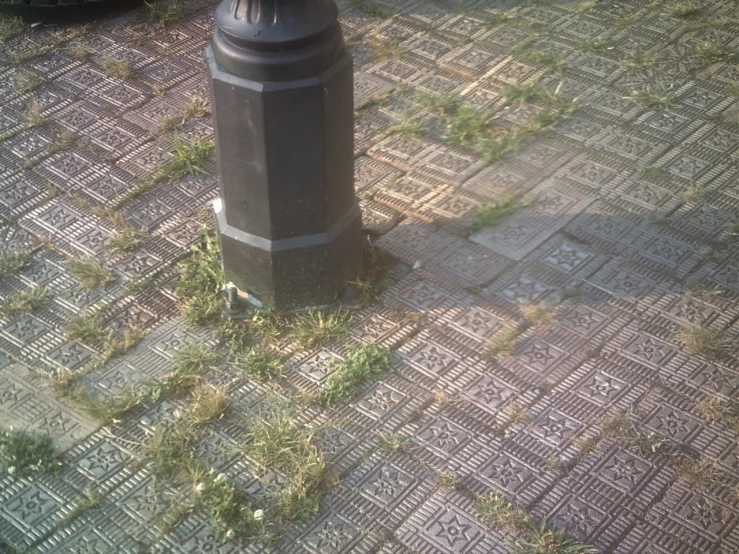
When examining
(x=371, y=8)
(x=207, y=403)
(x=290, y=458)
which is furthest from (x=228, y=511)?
(x=371, y=8)

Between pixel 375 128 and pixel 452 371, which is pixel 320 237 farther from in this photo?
pixel 375 128

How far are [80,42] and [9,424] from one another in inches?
136

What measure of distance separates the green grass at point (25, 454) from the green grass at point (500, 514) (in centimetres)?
174

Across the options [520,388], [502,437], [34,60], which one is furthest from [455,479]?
[34,60]

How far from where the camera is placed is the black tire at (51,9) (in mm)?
6773

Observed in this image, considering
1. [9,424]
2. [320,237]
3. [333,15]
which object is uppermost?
[333,15]

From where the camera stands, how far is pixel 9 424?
4.10 meters

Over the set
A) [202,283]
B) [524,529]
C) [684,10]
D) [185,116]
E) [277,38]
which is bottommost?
[524,529]

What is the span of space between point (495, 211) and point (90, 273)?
214cm

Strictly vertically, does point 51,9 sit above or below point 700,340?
above

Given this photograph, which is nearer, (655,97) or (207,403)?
(207,403)

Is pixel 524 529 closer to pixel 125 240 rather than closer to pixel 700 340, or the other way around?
pixel 700 340

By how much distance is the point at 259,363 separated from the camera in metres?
4.32

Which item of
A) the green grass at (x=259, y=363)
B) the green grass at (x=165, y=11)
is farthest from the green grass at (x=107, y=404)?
the green grass at (x=165, y=11)
